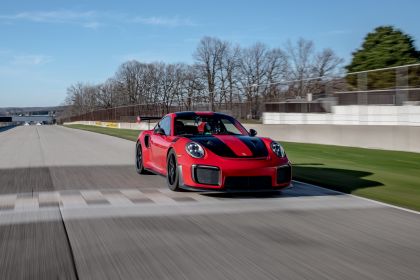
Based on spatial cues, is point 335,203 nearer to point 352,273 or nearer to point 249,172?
point 249,172

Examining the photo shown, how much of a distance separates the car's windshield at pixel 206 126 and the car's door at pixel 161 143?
242 millimetres

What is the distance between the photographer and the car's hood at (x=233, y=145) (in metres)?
7.85

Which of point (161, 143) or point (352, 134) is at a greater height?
point (161, 143)

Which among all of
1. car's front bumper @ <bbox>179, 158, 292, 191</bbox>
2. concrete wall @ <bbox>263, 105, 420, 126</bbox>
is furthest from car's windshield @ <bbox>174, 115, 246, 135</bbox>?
concrete wall @ <bbox>263, 105, 420, 126</bbox>

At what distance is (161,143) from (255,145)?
204 cm

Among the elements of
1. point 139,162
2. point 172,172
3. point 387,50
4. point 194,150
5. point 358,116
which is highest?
point 387,50

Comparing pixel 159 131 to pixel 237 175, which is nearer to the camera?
pixel 237 175

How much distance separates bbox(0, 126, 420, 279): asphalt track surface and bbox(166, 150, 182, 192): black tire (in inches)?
5.7

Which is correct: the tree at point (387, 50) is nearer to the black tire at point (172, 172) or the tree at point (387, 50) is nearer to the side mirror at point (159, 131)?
the side mirror at point (159, 131)

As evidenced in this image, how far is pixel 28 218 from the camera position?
6.35 meters

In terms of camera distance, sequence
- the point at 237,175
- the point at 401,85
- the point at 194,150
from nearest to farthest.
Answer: the point at 237,175 < the point at 194,150 < the point at 401,85

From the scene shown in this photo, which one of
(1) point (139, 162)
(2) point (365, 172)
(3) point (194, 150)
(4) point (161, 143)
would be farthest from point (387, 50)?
(3) point (194, 150)

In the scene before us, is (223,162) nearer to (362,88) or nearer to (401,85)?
(401,85)

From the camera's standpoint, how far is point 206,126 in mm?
9602
